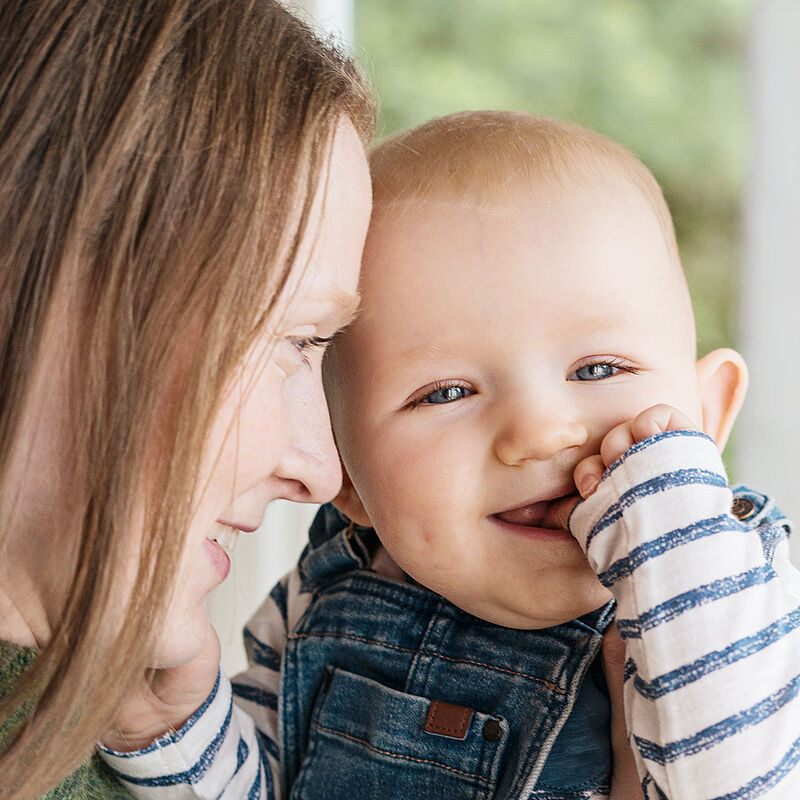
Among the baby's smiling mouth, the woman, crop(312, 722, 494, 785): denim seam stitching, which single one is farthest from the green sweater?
the baby's smiling mouth

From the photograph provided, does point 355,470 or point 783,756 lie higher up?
point 355,470

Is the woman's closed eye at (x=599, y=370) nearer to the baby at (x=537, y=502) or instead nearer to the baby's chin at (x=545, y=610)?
the baby at (x=537, y=502)

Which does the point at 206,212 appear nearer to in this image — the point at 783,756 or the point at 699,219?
the point at 783,756

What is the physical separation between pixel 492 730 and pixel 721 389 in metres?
0.43

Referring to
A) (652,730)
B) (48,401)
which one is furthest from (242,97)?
(652,730)

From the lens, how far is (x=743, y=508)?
1.01 meters

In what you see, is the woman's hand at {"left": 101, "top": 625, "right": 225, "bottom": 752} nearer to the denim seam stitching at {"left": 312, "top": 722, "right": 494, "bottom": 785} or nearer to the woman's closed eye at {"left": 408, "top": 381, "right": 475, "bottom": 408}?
the denim seam stitching at {"left": 312, "top": 722, "right": 494, "bottom": 785}

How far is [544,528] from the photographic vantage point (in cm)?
97

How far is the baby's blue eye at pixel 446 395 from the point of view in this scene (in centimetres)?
100

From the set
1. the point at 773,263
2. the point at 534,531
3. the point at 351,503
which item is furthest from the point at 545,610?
the point at 773,263

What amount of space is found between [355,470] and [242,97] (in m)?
0.42

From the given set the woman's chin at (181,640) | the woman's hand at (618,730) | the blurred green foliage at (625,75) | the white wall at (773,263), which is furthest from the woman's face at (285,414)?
the blurred green foliage at (625,75)

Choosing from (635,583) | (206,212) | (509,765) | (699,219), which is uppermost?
(699,219)

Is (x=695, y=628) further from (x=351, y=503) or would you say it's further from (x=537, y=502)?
(x=351, y=503)
